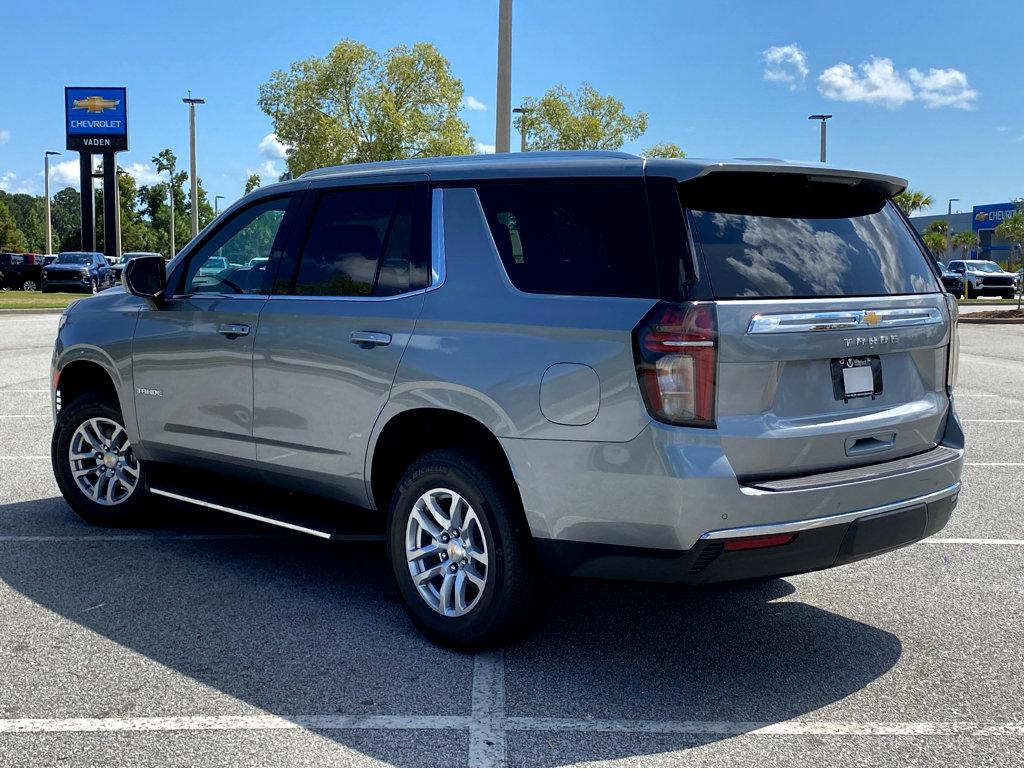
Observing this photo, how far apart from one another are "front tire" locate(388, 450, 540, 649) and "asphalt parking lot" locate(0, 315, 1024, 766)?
144 millimetres

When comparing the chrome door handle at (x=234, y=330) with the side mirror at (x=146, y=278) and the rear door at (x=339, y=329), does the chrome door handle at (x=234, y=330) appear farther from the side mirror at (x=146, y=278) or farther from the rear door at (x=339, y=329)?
the side mirror at (x=146, y=278)

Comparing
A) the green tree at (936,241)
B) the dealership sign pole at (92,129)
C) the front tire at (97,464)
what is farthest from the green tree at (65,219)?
the front tire at (97,464)

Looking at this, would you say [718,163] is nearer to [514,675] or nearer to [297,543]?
[514,675]

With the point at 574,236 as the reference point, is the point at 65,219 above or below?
above

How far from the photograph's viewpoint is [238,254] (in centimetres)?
573

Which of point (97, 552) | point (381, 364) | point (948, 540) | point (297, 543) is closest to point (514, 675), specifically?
point (381, 364)

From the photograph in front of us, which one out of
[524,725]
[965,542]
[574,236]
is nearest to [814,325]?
[574,236]

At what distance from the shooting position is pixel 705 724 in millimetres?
3811

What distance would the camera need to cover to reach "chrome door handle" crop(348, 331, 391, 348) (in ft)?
15.5

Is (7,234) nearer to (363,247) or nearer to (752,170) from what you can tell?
(363,247)

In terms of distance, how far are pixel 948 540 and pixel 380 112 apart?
46890 millimetres

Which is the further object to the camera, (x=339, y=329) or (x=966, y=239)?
(x=966, y=239)

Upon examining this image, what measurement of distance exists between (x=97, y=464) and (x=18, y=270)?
51407 millimetres

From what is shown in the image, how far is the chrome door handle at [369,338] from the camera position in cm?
472
